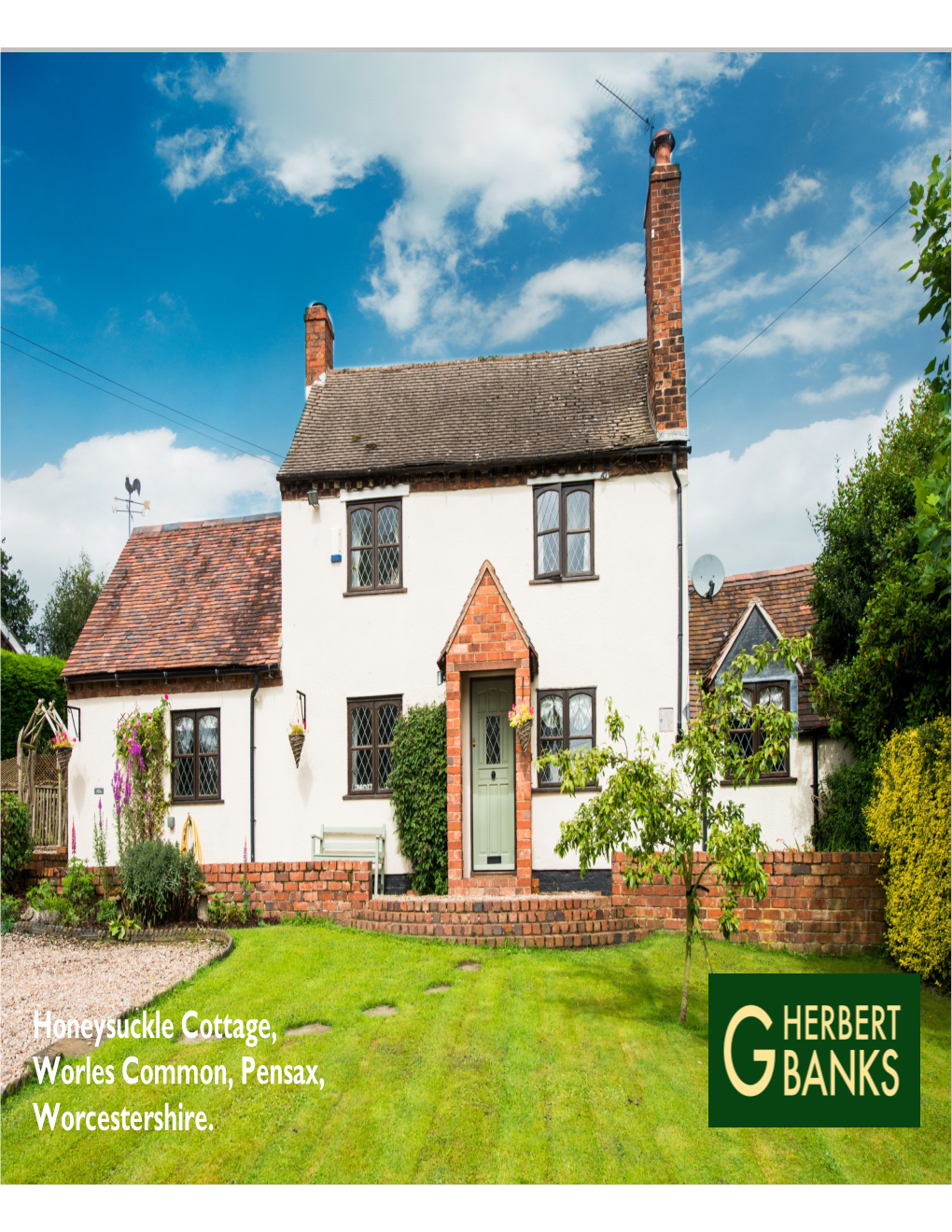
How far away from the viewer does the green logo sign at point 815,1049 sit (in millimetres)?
5098

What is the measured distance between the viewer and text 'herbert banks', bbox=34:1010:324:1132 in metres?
5.72

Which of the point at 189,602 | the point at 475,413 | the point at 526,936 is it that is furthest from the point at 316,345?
the point at 526,936

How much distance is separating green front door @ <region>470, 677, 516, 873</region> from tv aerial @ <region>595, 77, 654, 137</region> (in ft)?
25.4

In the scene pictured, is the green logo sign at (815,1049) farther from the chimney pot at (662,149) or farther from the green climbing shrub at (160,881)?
the chimney pot at (662,149)

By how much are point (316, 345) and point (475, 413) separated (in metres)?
3.98

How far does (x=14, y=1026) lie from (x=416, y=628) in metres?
7.61

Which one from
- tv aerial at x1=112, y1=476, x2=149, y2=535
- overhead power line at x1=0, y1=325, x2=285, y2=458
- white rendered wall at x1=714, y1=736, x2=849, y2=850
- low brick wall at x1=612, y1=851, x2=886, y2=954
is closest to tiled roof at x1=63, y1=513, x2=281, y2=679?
tv aerial at x1=112, y1=476, x2=149, y2=535

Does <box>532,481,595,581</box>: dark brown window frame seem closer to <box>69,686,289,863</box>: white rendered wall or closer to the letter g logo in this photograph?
<box>69,686,289,863</box>: white rendered wall

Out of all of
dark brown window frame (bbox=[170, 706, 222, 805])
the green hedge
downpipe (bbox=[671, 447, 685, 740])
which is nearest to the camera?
downpipe (bbox=[671, 447, 685, 740])

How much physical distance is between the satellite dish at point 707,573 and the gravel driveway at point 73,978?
8.75 m

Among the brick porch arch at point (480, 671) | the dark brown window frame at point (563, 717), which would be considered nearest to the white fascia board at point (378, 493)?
the brick porch arch at point (480, 671)

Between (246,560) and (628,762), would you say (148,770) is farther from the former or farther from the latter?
(628,762)

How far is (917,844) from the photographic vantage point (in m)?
8.80

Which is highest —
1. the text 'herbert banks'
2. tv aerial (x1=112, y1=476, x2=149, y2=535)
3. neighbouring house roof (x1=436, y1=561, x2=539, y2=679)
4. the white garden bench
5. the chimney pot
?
the chimney pot
